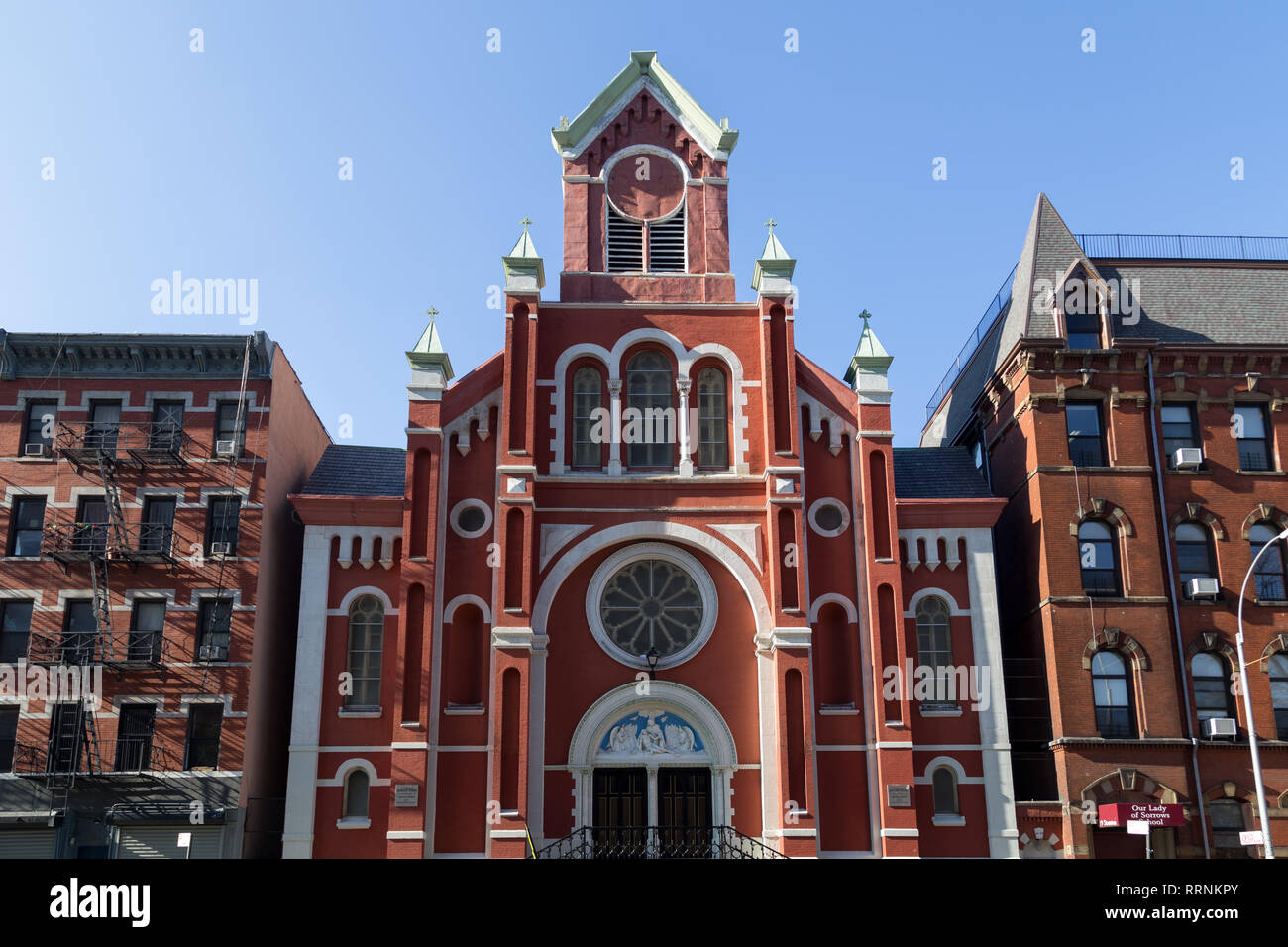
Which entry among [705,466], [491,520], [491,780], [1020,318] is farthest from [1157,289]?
[491,780]

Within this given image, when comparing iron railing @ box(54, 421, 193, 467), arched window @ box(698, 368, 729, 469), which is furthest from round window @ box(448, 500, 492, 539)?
iron railing @ box(54, 421, 193, 467)

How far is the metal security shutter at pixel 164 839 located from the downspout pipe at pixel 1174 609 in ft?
81.0

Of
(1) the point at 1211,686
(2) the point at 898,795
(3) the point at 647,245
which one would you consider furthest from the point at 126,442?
(1) the point at 1211,686

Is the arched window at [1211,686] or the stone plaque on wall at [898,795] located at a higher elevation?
the arched window at [1211,686]

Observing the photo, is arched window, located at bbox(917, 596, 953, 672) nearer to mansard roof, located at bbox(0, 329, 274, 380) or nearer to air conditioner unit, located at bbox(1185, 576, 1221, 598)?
air conditioner unit, located at bbox(1185, 576, 1221, 598)

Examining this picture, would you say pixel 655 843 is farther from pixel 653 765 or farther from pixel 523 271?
pixel 523 271

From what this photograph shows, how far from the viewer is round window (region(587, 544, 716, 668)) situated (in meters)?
31.8

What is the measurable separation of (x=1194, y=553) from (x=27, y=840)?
31517 millimetres

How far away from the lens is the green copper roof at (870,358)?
33.6 meters

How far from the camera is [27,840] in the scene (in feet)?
99.7

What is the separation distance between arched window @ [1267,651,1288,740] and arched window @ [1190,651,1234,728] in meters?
1.12

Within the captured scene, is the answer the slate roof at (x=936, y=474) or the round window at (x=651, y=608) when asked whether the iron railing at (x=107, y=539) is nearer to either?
the round window at (x=651, y=608)

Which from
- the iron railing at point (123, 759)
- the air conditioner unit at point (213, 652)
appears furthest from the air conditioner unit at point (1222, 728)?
the iron railing at point (123, 759)

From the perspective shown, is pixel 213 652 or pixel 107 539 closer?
pixel 213 652
